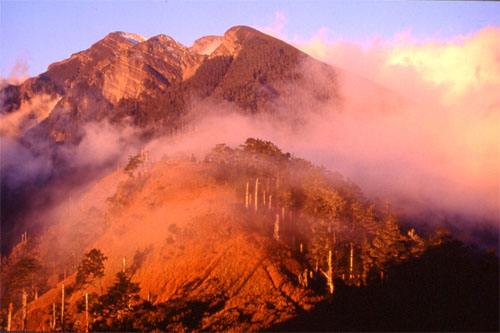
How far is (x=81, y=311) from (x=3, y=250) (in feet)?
285

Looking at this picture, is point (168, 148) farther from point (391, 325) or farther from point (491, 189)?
point (391, 325)

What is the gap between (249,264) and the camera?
5141 centimetres

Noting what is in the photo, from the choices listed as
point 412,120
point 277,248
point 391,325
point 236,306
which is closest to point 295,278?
point 277,248

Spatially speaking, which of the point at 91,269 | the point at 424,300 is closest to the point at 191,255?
the point at 91,269

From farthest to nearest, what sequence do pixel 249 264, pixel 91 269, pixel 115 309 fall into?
pixel 249 264
pixel 91 269
pixel 115 309

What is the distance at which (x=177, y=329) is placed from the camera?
38000 mm

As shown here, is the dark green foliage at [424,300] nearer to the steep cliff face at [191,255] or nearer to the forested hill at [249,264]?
the forested hill at [249,264]

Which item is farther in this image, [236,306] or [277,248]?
[277,248]

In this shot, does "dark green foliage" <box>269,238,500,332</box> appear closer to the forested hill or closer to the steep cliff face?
the forested hill

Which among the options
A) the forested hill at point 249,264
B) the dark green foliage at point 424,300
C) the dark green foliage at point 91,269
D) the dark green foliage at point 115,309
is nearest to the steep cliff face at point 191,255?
the forested hill at point 249,264

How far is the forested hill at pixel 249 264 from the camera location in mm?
40469

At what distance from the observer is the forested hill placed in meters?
40.5

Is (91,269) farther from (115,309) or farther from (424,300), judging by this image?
(424,300)

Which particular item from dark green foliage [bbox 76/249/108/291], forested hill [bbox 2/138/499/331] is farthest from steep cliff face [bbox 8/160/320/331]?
dark green foliage [bbox 76/249/108/291]
